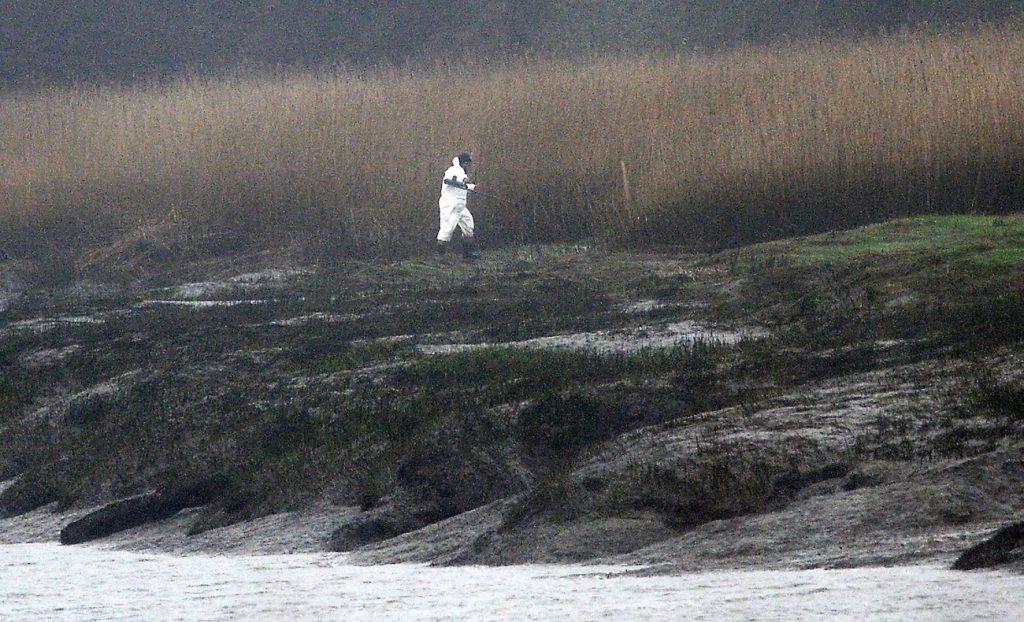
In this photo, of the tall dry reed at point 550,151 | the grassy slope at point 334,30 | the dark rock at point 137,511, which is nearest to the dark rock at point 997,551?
the dark rock at point 137,511

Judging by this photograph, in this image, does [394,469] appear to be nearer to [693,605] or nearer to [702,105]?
[693,605]

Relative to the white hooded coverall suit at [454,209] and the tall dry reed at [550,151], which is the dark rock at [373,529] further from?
the white hooded coverall suit at [454,209]

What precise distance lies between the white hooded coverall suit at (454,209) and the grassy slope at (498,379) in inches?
136

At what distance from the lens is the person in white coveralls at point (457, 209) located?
23.3m

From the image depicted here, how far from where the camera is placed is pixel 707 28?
36.1m

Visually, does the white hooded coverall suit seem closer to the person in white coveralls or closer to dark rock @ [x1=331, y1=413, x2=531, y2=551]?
the person in white coveralls

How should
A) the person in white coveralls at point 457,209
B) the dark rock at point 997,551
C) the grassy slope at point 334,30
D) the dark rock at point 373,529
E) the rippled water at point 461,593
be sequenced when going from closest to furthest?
the rippled water at point 461,593, the dark rock at point 997,551, the dark rock at point 373,529, the person in white coveralls at point 457,209, the grassy slope at point 334,30

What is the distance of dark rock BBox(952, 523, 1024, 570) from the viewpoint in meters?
6.59

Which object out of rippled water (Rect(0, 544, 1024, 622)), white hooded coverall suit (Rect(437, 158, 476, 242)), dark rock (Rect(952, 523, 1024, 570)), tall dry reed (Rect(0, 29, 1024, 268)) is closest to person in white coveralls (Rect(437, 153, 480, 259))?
white hooded coverall suit (Rect(437, 158, 476, 242))

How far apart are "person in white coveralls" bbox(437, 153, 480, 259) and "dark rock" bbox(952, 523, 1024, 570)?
1659cm

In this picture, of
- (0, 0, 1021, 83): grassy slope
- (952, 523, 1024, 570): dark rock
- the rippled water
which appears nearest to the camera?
the rippled water

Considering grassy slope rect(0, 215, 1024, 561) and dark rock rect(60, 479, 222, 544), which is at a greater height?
grassy slope rect(0, 215, 1024, 561)

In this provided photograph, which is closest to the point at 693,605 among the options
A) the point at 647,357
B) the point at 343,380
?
the point at 647,357

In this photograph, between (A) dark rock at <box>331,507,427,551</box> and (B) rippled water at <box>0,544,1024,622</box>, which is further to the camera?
(A) dark rock at <box>331,507,427,551</box>
